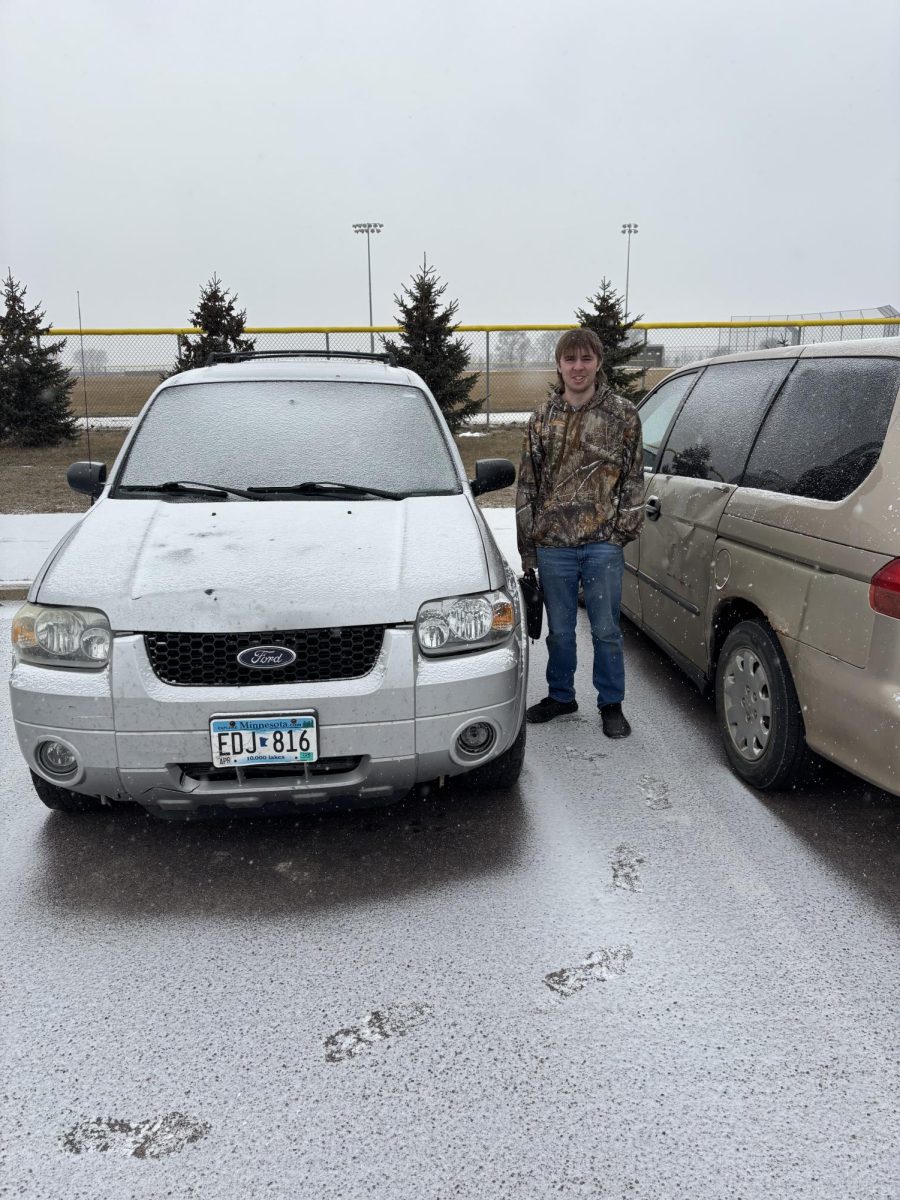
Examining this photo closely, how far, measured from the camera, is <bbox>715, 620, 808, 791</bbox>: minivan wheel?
10.4ft

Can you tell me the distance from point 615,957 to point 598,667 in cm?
180

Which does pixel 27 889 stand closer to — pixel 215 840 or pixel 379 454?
pixel 215 840

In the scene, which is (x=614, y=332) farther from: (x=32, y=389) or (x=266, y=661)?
(x=266, y=661)

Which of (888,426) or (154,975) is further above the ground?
(888,426)

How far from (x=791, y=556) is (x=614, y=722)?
127 cm

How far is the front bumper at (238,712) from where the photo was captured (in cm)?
268

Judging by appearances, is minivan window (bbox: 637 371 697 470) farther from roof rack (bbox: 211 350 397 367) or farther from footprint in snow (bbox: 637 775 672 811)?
footprint in snow (bbox: 637 775 672 811)

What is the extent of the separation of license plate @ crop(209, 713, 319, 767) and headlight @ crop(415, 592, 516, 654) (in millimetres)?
440

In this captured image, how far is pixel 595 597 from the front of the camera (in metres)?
4.02

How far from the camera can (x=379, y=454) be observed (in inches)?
149

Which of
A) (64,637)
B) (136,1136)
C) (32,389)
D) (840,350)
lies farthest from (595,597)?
(32,389)

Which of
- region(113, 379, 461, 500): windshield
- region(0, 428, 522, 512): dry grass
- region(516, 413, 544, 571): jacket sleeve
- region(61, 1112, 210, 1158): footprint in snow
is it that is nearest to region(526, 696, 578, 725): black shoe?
region(516, 413, 544, 571): jacket sleeve

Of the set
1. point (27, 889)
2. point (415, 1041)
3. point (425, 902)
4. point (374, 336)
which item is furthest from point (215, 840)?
point (374, 336)

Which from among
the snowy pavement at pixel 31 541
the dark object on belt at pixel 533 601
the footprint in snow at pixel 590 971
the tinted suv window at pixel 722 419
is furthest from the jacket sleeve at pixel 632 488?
the snowy pavement at pixel 31 541
